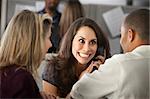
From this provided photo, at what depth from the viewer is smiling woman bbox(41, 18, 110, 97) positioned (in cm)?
130

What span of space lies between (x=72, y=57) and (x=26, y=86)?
0.45 meters

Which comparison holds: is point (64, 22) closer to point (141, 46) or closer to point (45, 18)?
point (45, 18)

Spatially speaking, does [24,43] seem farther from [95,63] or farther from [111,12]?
[111,12]

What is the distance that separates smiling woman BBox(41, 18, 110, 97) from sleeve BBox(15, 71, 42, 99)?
293mm

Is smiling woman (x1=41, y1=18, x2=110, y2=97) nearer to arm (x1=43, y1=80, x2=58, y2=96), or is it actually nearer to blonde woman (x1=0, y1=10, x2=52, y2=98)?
arm (x1=43, y1=80, x2=58, y2=96)

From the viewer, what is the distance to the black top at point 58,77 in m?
1.29

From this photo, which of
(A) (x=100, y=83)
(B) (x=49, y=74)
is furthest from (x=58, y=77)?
(A) (x=100, y=83)

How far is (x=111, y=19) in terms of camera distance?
1861 mm

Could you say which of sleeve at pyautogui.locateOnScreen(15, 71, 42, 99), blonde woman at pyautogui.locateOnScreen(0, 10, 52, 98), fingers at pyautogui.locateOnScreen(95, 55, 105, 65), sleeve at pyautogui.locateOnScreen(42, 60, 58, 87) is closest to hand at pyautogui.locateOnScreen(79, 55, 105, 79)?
fingers at pyautogui.locateOnScreen(95, 55, 105, 65)

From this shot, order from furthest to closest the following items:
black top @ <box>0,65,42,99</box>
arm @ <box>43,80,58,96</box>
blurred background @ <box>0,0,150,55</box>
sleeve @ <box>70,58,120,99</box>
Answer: blurred background @ <box>0,0,150,55</box> < arm @ <box>43,80,58,96</box> < sleeve @ <box>70,58,120,99</box> < black top @ <box>0,65,42,99</box>

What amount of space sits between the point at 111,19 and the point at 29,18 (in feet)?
2.87

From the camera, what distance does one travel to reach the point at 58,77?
1320mm

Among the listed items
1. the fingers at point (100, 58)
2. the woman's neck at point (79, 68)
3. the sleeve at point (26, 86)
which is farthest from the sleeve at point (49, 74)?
the sleeve at point (26, 86)

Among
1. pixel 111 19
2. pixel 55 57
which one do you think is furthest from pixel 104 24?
pixel 55 57
